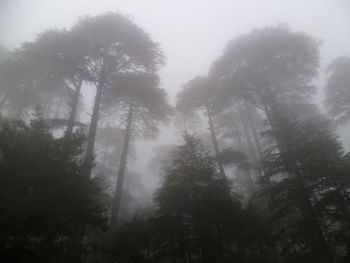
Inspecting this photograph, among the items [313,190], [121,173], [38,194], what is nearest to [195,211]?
[313,190]

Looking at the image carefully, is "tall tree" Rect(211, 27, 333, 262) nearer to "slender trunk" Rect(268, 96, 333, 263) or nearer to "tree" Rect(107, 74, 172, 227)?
"tree" Rect(107, 74, 172, 227)

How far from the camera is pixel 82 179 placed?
6590 mm

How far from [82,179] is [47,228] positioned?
159 centimetres

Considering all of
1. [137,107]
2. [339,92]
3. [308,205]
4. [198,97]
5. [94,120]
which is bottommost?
[308,205]

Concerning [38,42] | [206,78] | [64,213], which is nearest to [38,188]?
[64,213]

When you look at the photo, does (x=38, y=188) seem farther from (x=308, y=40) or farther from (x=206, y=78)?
(x=308, y=40)

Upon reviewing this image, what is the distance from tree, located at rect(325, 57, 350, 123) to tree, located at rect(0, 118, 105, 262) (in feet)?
76.7

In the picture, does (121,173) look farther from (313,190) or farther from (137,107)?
(313,190)

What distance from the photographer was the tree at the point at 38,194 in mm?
4762

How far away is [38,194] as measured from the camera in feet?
17.7

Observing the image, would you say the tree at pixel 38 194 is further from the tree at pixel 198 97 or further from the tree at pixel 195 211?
the tree at pixel 198 97

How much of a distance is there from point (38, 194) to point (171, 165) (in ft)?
22.2

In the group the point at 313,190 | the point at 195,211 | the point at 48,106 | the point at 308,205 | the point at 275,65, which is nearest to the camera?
the point at 308,205

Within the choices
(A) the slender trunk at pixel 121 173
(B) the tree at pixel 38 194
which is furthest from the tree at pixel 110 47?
(B) the tree at pixel 38 194
